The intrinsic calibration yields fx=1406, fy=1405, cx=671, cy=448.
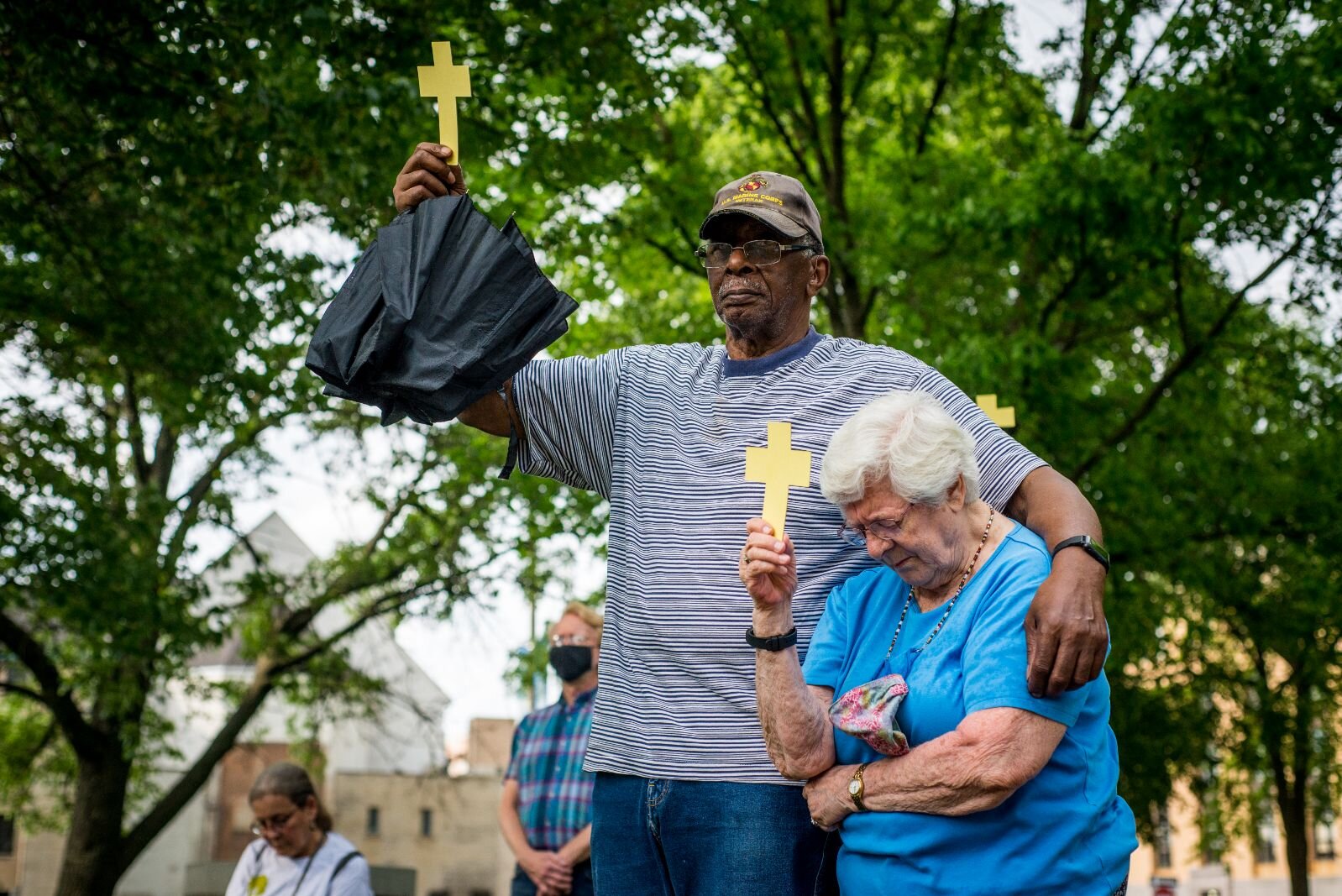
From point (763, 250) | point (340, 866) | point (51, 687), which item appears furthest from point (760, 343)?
point (51, 687)

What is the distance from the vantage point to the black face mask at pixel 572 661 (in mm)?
6340

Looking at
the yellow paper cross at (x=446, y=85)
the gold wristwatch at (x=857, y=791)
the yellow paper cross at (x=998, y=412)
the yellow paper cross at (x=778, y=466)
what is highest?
the yellow paper cross at (x=446, y=85)

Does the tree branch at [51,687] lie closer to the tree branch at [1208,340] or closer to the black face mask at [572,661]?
the black face mask at [572,661]

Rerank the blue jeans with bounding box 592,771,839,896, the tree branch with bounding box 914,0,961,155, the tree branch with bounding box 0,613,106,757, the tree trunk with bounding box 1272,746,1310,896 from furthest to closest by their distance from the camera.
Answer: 1. the tree trunk with bounding box 1272,746,1310,896
2. the tree branch with bounding box 0,613,106,757
3. the tree branch with bounding box 914,0,961,155
4. the blue jeans with bounding box 592,771,839,896

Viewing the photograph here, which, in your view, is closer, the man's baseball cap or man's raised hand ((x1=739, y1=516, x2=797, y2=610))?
man's raised hand ((x1=739, y1=516, x2=797, y2=610))

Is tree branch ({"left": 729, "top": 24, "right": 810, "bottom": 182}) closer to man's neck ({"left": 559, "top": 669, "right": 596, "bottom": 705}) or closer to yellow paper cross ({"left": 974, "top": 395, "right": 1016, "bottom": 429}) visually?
man's neck ({"left": 559, "top": 669, "right": 596, "bottom": 705})

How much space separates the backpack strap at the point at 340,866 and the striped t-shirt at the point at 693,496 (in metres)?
3.51

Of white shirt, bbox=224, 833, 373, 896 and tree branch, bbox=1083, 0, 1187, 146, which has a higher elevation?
tree branch, bbox=1083, 0, 1187, 146

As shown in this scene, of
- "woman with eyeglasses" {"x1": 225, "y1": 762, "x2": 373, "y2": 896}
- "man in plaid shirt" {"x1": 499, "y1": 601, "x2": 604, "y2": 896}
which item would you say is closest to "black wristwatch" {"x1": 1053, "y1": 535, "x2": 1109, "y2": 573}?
"man in plaid shirt" {"x1": 499, "y1": 601, "x2": 604, "y2": 896}

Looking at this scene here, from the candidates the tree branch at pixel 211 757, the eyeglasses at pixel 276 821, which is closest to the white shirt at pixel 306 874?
the eyeglasses at pixel 276 821

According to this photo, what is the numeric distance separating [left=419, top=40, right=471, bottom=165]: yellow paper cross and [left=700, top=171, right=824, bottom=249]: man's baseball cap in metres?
0.55

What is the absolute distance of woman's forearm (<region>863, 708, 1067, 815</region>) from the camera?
8.07 ft

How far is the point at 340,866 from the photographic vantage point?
19.8ft

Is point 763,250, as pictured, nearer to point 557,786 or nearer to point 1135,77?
point 557,786
